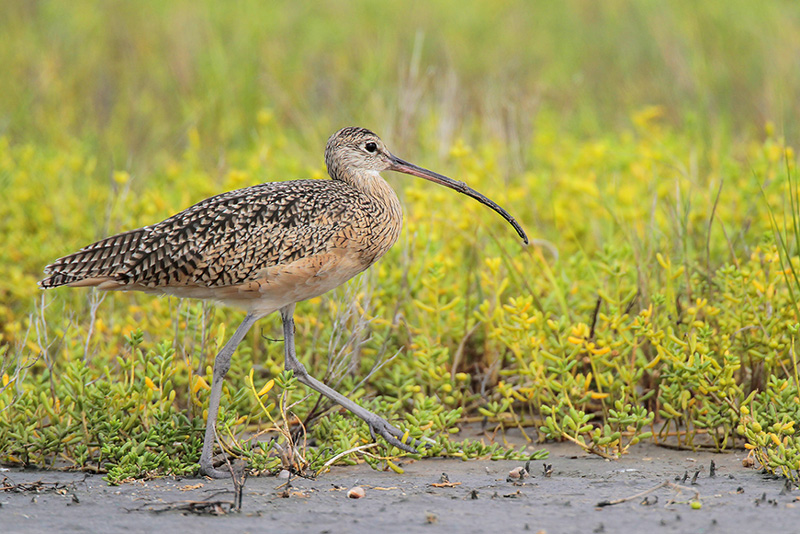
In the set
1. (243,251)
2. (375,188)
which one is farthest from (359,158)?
(243,251)

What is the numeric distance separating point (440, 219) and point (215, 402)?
224cm

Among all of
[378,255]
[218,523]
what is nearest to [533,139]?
[378,255]

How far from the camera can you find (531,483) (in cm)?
412

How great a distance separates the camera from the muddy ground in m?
3.53

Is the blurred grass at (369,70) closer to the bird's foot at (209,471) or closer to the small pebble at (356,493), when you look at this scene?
the bird's foot at (209,471)

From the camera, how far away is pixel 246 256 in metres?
4.33

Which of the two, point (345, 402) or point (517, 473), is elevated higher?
point (345, 402)

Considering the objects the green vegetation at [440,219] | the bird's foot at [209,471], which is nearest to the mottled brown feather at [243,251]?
the green vegetation at [440,219]

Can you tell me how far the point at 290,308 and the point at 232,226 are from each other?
609 mm

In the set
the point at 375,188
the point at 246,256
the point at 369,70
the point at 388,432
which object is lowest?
the point at 388,432

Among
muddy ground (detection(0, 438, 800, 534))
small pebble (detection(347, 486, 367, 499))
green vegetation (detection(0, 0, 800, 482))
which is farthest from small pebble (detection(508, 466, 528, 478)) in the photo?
small pebble (detection(347, 486, 367, 499))

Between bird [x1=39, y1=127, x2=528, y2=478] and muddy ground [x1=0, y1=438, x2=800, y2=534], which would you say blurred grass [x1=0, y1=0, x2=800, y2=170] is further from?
muddy ground [x1=0, y1=438, x2=800, y2=534]

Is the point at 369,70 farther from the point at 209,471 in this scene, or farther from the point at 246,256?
the point at 209,471

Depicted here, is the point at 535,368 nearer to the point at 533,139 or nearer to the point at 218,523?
the point at 218,523
